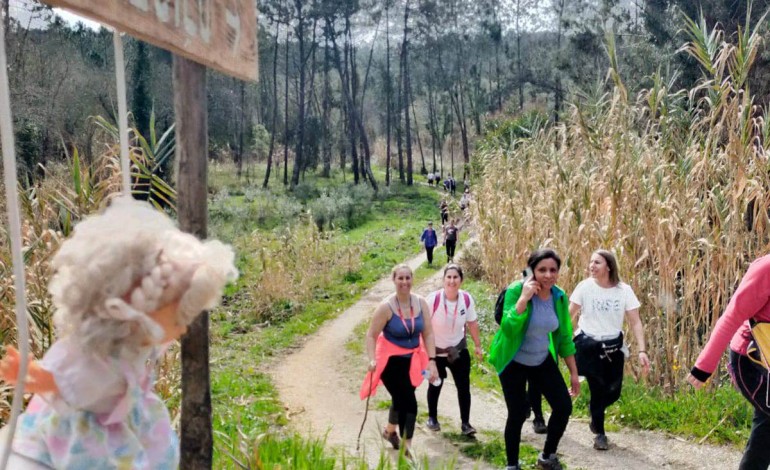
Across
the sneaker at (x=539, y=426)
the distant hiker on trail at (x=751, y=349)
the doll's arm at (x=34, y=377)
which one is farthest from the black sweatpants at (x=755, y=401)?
the doll's arm at (x=34, y=377)

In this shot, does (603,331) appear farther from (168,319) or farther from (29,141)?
(29,141)

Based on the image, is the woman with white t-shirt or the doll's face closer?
the doll's face

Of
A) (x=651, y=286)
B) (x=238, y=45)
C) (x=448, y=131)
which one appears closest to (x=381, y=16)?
(x=448, y=131)

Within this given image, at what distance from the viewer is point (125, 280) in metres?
1.34

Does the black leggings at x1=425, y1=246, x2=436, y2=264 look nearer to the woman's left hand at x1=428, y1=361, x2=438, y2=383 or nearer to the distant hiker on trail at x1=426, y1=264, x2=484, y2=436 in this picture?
the distant hiker on trail at x1=426, y1=264, x2=484, y2=436

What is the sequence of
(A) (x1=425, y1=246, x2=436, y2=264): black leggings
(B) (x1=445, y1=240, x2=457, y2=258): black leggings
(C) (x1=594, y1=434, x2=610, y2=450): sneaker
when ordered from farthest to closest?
(A) (x1=425, y1=246, x2=436, y2=264): black leggings, (B) (x1=445, y1=240, x2=457, y2=258): black leggings, (C) (x1=594, y1=434, x2=610, y2=450): sneaker

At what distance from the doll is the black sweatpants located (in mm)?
2681

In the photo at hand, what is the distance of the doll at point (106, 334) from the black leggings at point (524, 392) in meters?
3.35

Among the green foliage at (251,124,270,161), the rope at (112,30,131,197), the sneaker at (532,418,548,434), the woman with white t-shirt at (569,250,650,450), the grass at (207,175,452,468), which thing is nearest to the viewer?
the rope at (112,30,131,197)

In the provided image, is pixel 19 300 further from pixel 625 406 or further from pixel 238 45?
pixel 625 406

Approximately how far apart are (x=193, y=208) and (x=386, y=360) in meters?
2.92

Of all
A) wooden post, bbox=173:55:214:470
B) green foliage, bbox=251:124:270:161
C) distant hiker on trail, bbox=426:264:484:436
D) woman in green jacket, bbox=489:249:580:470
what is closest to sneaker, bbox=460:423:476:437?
distant hiker on trail, bbox=426:264:484:436

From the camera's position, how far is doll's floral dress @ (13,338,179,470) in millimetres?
1309

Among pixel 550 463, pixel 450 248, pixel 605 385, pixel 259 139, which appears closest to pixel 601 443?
pixel 605 385
